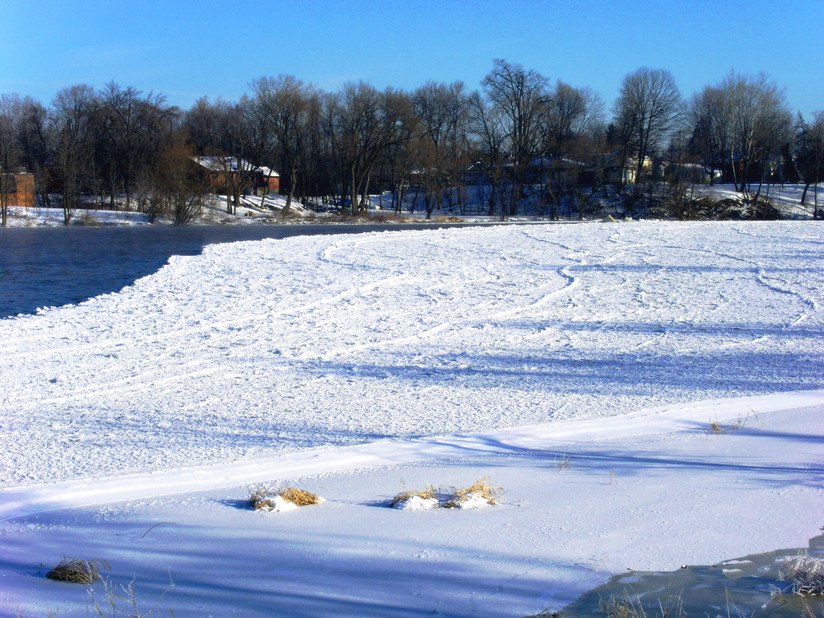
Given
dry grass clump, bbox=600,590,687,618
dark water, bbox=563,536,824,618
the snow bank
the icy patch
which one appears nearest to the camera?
dry grass clump, bbox=600,590,687,618

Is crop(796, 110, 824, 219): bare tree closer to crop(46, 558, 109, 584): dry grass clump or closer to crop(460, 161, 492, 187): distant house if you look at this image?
crop(460, 161, 492, 187): distant house

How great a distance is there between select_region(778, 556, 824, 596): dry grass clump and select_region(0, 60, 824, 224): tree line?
5838cm

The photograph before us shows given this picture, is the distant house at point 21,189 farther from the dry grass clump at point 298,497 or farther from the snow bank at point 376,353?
the dry grass clump at point 298,497

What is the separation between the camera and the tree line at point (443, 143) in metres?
65.0

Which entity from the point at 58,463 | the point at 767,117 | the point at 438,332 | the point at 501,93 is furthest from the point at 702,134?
the point at 58,463

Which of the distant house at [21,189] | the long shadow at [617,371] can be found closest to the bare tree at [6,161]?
the distant house at [21,189]

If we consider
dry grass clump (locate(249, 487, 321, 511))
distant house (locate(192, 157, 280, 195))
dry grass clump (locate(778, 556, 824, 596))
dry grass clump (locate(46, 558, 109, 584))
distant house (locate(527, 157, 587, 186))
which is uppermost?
distant house (locate(527, 157, 587, 186))

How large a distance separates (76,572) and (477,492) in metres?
2.28

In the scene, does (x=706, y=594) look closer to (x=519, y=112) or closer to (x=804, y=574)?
(x=804, y=574)

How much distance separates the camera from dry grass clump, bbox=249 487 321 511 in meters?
4.45

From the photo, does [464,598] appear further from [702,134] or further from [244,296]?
[702,134]

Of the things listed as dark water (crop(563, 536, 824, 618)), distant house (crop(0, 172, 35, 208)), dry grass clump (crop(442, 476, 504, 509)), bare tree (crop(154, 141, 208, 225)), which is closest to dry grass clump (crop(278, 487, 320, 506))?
dry grass clump (crop(442, 476, 504, 509))

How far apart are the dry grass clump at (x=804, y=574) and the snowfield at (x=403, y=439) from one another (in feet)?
1.26

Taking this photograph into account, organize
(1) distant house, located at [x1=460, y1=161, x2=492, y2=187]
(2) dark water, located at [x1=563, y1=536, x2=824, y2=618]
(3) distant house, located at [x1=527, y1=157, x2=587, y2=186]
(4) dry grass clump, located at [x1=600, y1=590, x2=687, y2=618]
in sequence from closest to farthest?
1. (4) dry grass clump, located at [x1=600, y1=590, x2=687, y2=618]
2. (2) dark water, located at [x1=563, y1=536, x2=824, y2=618]
3. (3) distant house, located at [x1=527, y1=157, x2=587, y2=186]
4. (1) distant house, located at [x1=460, y1=161, x2=492, y2=187]
